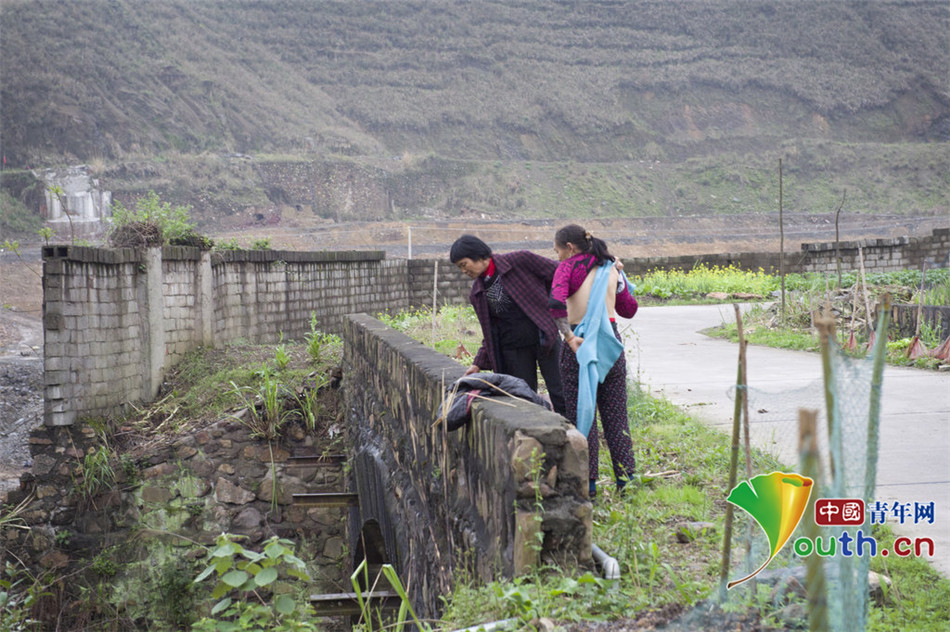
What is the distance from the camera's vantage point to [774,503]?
276 cm

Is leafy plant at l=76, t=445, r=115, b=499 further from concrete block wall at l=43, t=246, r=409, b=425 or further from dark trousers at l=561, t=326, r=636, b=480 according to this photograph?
dark trousers at l=561, t=326, r=636, b=480

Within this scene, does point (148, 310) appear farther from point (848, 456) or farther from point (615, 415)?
point (848, 456)

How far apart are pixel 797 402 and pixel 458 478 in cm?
166

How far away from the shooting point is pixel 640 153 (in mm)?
58750

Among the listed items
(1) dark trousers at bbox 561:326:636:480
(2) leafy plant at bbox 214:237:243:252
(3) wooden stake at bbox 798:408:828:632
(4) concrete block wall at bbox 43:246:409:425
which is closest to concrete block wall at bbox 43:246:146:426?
(4) concrete block wall at bbox 43:246:409:425

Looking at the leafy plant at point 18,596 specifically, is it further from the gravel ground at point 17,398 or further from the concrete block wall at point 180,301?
the concrete block wall at point 180,301

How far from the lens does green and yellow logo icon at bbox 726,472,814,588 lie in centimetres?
269

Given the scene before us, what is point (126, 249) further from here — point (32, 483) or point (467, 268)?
point (467, 268)

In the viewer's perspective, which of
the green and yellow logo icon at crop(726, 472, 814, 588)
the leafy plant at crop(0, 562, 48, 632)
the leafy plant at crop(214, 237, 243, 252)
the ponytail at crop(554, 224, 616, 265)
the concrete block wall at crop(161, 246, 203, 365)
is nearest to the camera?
the green and yellow logo icon at crop(726, 472, 814, 588)

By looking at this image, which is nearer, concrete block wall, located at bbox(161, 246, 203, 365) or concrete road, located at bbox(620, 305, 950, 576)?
concrete road, located at bbox(620, 305, 950, 576)

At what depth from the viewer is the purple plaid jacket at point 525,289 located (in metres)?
5.03

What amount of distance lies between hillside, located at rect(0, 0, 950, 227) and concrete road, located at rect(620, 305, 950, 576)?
35325mm

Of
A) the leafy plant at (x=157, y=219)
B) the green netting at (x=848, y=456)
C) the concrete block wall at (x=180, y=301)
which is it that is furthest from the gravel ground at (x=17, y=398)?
the green netting at (x=848, y=456)

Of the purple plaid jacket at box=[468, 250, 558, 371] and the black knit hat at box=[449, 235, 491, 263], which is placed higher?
the black knit hat at box=[449, 235, 491, 263]
